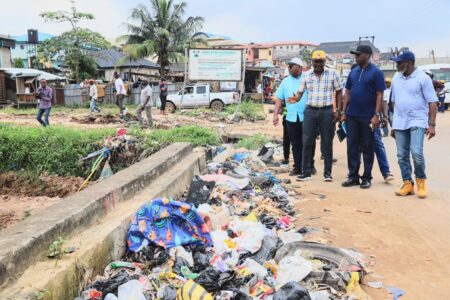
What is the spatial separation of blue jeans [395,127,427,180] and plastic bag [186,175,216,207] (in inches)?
97.9

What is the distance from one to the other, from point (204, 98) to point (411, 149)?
18.7 metres

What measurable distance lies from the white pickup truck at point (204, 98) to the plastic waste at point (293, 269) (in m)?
20.5

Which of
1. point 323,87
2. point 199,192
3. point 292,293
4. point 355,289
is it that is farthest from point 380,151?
point 292,293

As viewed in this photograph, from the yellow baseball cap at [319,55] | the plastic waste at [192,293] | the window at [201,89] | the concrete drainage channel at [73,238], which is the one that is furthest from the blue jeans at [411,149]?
the window at [201,89]

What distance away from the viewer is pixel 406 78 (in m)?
5.65

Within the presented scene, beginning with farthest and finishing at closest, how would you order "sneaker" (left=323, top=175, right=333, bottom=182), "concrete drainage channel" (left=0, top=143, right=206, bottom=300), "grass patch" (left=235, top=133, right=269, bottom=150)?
"grass patch" (left=235, top=133, right=269, bottom=150)
"sneaker" (left=323, top=175, right=333, bottom=182)
"concrete drainage channel" (left=0, top=143, right=206, bottom=300)

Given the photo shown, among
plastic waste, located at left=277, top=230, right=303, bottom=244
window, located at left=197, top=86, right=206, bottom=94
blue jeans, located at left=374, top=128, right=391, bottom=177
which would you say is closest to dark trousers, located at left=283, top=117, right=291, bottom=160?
blue jeans, located at left=374, top=128, right=391, bottom=177

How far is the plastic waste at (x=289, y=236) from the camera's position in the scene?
419cm

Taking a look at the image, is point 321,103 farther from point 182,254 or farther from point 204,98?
point 204,98

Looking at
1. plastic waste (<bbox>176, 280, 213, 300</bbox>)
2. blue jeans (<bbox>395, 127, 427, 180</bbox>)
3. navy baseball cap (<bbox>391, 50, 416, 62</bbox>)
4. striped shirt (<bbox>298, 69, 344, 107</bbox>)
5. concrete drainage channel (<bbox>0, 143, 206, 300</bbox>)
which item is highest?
navy baseball cap (<bbox>391, 50, 416, 62</bbox>)

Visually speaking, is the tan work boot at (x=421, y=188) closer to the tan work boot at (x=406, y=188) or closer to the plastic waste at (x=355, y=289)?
the tan work boot at (x=406, y=188)

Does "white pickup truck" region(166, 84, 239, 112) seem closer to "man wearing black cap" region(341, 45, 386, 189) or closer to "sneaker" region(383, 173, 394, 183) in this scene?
"sneaker" region(383, 173, 394, 183)

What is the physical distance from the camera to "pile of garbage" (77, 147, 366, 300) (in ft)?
10.0

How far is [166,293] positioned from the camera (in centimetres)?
302
